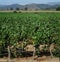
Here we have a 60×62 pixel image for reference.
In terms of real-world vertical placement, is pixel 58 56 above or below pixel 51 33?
below

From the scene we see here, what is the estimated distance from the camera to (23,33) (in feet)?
58.4

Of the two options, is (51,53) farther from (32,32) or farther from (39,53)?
(32,32)

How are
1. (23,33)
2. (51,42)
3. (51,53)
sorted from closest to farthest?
1. (51,53)
2. (51,42)
3. (23,33)

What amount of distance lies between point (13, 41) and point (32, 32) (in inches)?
107

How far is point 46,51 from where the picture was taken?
54.9 feet

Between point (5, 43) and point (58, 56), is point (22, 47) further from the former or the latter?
point (58, 56)

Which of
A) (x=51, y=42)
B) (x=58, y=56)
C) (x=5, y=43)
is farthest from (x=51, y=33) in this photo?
(x=5, y=43)

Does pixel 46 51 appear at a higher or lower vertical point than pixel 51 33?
lower

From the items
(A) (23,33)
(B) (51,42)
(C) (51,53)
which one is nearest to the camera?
(C) (51,53)

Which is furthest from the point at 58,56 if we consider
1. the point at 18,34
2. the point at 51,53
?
the point at 18,34

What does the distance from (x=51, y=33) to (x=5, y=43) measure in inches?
108

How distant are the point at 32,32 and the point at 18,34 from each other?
5.87ft

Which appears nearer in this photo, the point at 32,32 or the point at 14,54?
the point at 14,54

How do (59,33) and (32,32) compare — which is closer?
(59,33)
